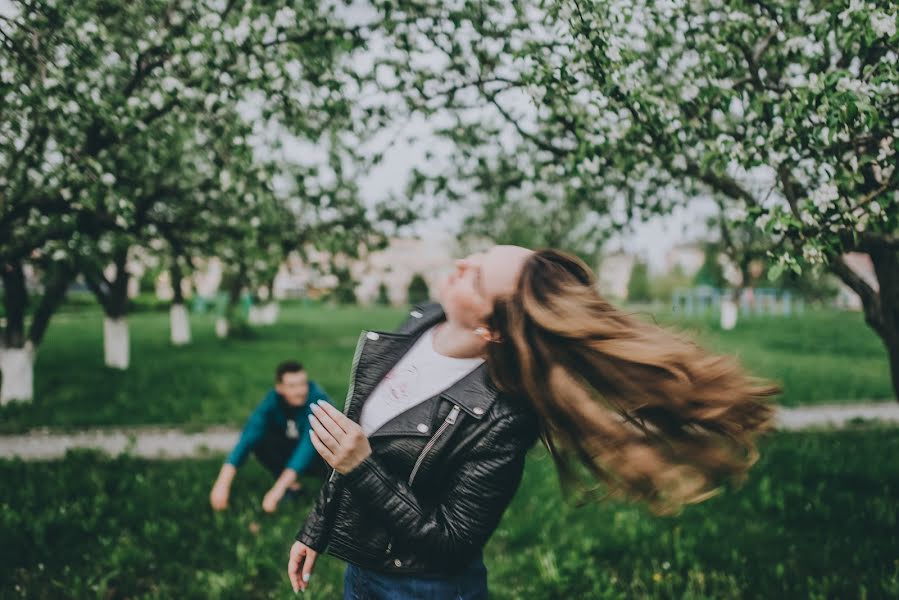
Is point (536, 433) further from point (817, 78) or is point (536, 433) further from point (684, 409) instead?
point (817, 78)

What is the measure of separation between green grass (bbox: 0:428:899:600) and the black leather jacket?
2.41 metres

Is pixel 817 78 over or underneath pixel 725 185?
over

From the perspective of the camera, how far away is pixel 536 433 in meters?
2.15

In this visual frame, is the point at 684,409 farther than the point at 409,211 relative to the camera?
No

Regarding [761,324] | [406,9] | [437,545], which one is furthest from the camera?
[761,324]

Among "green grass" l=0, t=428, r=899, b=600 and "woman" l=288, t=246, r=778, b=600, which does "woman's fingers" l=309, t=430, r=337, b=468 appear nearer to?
"woman" l=288, t=246, r=778, b=600

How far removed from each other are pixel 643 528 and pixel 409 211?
168 inches

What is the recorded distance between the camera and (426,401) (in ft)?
6.95

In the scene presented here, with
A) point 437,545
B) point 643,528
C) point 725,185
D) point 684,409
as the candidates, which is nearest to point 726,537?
point 643,528

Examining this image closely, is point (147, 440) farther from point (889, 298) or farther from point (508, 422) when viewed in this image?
point (889, 298)

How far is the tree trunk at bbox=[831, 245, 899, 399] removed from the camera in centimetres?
530

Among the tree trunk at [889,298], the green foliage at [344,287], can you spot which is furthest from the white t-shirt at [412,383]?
the green foliage at [344,287]

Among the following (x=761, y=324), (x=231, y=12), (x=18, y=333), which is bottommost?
(x=761, y=324)

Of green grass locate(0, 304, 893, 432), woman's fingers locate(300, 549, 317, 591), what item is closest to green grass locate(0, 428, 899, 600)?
green grass locate(0, 304, 893, 432)
